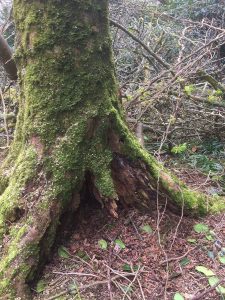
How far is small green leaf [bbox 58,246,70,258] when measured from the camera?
267 centimetres

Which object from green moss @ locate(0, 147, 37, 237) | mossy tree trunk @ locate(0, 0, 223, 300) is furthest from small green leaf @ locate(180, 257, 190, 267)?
green moss @ locate(0, 147, 37, 237)

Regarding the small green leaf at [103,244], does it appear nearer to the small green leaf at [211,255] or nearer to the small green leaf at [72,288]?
the small green leaf at [72,288]

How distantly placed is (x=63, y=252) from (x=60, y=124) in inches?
40.5

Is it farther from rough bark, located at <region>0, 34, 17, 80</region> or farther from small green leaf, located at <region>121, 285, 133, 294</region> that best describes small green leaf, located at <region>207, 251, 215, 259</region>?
rough bark, located at <region>0, 34, 17, 80</region>

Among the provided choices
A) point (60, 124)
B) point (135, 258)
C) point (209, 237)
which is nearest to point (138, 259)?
point (135, 258)

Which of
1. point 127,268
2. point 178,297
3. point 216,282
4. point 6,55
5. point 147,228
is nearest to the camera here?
point 178,297

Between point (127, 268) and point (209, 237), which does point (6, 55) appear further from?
point (209, 237)

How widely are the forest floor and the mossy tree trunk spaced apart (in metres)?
0.19

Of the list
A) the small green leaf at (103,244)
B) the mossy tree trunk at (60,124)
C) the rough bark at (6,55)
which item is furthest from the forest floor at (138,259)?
the rough bark at (6,55)

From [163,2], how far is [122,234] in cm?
1074

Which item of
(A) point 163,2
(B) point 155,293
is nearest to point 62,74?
(B) point 155,293

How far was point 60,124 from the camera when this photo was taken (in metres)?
2.72

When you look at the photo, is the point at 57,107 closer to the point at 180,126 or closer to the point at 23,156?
the point at 23,156

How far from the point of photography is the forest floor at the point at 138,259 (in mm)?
2385
